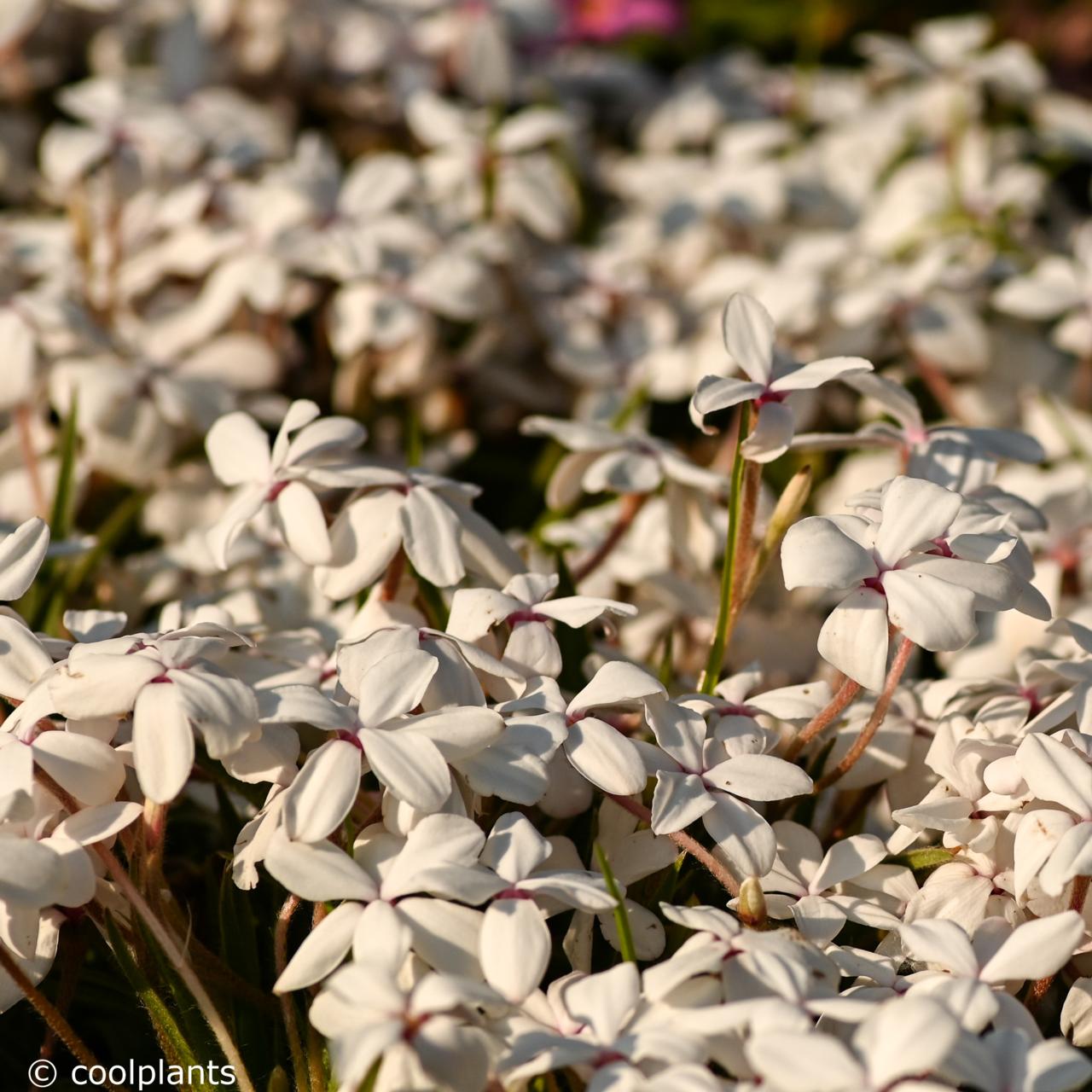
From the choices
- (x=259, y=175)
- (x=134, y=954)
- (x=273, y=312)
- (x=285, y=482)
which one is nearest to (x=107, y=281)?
(x=273, y=312)

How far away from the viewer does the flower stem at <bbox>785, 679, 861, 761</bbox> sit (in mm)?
914

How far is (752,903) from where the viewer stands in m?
0.80

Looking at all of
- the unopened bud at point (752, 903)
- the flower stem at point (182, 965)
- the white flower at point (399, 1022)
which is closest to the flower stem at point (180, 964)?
the flower stem at point (182, 965)

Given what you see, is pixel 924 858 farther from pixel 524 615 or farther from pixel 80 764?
pixel 80 764

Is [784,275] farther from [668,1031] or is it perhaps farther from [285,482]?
[668,1031]

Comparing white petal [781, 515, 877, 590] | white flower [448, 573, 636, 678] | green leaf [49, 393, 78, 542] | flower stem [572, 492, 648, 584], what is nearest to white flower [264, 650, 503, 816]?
white flower [448, 573, 636, 678]

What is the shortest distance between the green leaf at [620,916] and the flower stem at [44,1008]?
0.34 metres

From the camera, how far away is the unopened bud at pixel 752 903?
805 millimetres

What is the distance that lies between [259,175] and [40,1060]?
1427 millimetres

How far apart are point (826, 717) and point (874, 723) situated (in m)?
0.03

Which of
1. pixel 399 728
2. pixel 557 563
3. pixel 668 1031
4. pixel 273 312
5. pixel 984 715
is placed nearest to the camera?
pixel 668 1031

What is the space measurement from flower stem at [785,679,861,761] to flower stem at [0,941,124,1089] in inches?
19.8

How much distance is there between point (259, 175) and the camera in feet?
6.61

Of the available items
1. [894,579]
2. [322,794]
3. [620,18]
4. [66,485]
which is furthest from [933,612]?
[620,18]
